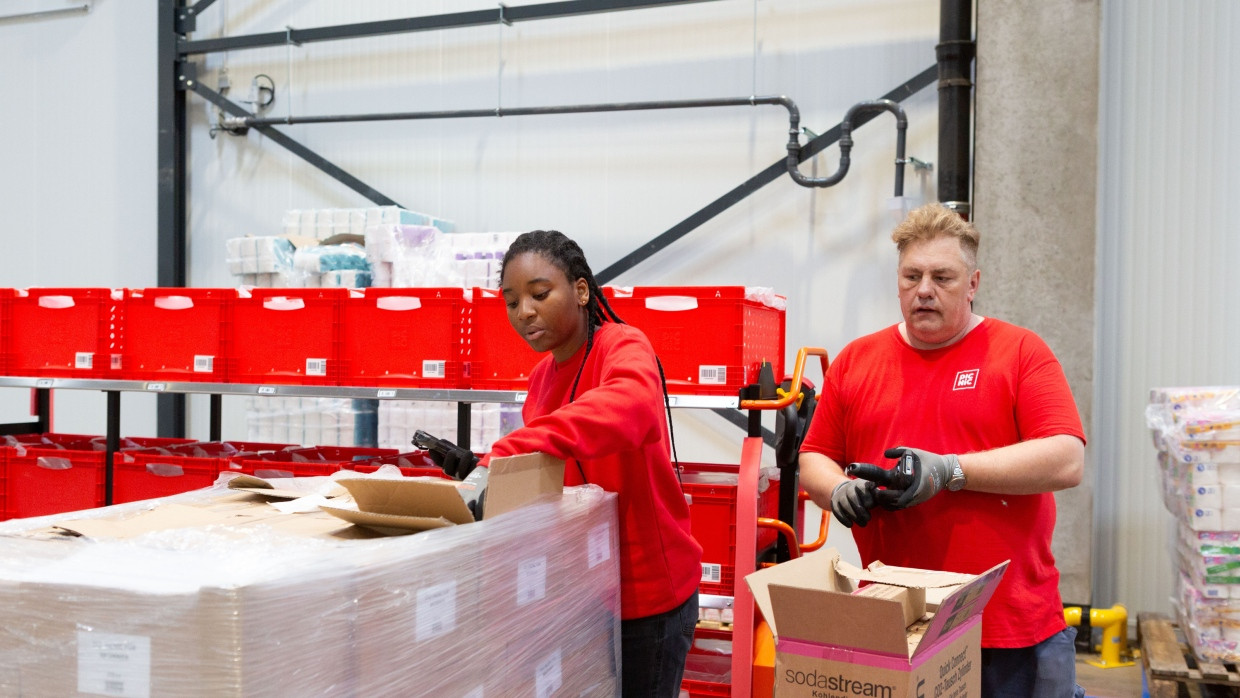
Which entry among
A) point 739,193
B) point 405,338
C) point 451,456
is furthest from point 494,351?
point 739,193

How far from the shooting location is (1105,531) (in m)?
6.75

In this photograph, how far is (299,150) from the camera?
9.23 m

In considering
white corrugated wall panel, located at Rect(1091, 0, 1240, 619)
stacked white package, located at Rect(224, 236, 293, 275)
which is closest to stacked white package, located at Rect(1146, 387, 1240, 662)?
white corrugated wall panel, located at Rect(1091, 0, 1240, 619)

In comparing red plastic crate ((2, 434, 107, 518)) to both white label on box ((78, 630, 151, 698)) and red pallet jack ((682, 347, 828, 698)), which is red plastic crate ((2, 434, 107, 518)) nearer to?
red pallet jack ((682, 347, 828, 698))

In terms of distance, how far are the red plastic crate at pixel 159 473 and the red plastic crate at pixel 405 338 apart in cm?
81

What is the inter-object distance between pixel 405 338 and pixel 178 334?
1310mm

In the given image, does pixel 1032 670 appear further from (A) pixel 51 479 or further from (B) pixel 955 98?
(B) pixel 955 98

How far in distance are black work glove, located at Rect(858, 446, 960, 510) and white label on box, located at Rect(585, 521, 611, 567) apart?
0.66 metres

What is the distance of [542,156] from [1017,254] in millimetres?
3854

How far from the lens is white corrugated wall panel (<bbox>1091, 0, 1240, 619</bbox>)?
661 centimetres

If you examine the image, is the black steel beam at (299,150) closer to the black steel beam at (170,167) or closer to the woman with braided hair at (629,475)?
the black steel beam at (170,167)

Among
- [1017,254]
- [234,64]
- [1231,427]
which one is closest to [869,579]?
[1231,427]

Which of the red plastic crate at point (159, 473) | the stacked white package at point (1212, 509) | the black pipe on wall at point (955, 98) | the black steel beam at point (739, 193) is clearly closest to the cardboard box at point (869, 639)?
the stacked white package at point (1212, 509)

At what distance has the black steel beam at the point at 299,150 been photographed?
898 cm
